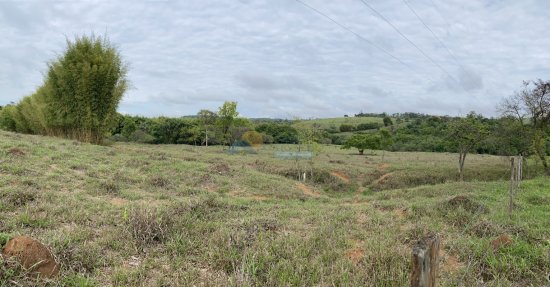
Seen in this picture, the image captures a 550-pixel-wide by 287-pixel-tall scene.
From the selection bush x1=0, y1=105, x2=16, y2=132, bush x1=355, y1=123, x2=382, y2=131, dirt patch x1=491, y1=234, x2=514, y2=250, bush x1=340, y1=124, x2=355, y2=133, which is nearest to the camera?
dirt patch x1=491, y1=234, x2=514, y2=250

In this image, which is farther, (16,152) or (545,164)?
(545,164)

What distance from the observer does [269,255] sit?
166 inches

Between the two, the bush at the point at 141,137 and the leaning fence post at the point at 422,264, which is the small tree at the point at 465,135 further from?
the bush at the point at 141,137

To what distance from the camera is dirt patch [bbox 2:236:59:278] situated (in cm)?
332

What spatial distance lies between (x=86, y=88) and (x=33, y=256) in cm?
1766

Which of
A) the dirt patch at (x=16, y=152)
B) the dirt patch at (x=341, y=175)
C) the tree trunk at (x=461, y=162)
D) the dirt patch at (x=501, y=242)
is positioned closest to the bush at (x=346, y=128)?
the tree trunk at (x=461, y=162)

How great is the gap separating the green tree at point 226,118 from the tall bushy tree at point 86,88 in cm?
1607

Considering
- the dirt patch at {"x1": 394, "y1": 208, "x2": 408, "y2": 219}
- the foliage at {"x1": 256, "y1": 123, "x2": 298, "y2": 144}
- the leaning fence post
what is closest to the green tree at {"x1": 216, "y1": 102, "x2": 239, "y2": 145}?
the foliage at {"x1": 256, "y1": 123, "x2": 298, "y2": 144}

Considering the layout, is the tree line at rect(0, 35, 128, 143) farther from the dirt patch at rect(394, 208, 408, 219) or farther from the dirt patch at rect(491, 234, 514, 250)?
the dirt patch at rect(491, 234, 514, 250)

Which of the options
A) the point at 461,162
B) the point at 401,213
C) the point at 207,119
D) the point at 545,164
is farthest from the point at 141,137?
the point at 401,213

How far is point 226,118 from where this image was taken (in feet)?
120

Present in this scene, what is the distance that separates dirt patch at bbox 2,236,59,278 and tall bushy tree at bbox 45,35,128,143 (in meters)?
17.0

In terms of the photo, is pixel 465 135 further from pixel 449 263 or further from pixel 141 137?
pixel 141 137

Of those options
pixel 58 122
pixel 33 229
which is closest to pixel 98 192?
pixel 33 229
